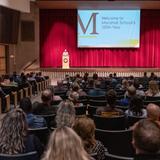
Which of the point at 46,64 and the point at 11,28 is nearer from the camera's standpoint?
the point at 11,28

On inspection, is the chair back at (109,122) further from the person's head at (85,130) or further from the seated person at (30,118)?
the person's head at (85,130)

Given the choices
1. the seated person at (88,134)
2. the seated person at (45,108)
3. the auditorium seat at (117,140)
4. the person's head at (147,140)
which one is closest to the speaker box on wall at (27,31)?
the seated person at (45,108)

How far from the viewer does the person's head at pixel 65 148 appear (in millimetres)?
2338

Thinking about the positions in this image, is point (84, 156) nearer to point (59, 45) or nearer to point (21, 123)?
point (21, 123)

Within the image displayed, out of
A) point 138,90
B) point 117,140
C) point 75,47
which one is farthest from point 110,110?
point 75,47

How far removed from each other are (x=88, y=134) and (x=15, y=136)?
0.69m

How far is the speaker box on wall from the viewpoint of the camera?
73.8 ft

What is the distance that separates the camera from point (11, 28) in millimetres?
19781

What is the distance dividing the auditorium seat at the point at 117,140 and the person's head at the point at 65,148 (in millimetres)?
2274

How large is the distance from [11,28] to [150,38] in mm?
9097

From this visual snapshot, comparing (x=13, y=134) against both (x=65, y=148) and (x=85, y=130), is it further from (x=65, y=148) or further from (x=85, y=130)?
(x=65, y=148)

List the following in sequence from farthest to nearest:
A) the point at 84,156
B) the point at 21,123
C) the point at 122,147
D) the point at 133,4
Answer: the point at 133,4, the point at 122,147, the point at 21,123, the point at 84,156

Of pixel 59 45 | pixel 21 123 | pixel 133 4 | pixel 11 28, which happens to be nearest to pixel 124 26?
pixel 133 4

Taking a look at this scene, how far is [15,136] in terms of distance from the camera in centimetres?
358
